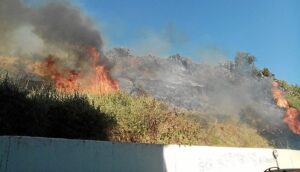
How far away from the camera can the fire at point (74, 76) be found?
19.3 m

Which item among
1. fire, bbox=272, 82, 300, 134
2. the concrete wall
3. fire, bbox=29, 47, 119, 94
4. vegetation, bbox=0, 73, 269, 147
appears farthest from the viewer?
fire, bbox=272, 82, 300, 134

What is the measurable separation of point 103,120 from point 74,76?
20.4 feet

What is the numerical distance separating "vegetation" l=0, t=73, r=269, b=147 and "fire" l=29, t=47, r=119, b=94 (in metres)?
1.88

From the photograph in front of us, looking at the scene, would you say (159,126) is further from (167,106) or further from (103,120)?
(167,106)

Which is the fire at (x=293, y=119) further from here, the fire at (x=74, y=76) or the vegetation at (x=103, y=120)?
the fire at (x=74, y=76)

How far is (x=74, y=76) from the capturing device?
19922 mm

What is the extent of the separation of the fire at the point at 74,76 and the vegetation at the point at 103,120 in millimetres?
1883

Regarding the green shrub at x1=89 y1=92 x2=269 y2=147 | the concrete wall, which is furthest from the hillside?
the concrete wall

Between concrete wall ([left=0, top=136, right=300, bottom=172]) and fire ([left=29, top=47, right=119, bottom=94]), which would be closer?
concrete wall ([left=0, top=136, right=300, bottom=172])

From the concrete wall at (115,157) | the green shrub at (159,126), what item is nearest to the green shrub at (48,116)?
the green shrub at (159,126)

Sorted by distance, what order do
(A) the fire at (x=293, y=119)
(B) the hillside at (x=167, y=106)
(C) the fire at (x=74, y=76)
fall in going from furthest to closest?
1. (A) the fire at (x=293, y=119)
2. (C) the fire at (x=74, y=76)
3. (B) the hillside at (x=167, y=106)

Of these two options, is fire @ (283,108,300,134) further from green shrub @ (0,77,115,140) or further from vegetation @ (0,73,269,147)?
green shrub @ (0,77,115,140)

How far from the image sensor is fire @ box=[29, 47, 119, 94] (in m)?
19.3

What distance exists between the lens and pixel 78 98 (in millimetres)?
14531
